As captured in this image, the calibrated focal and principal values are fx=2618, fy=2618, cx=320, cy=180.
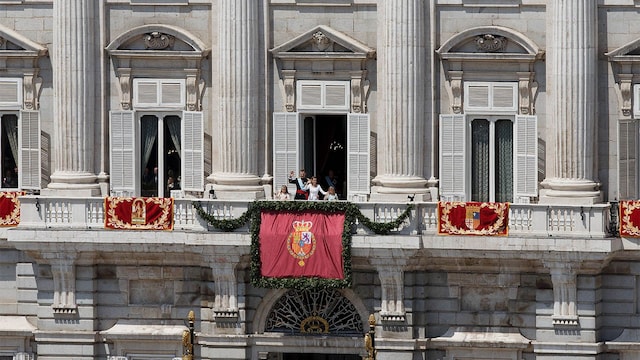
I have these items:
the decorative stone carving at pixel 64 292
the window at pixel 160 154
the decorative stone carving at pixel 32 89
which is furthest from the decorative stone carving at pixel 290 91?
the decorative stone carving at pixel 64 292

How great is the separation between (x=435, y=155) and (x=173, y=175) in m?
8.56

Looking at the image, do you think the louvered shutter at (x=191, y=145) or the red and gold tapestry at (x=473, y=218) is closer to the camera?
the red and gold tapestry at (x=473, y=218)

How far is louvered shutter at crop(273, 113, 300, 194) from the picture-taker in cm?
8381

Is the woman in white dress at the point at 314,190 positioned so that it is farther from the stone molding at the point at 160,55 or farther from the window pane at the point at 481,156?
the window pane at the point at 481,156

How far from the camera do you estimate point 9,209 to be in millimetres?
84688

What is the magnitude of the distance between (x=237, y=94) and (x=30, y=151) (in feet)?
23.8

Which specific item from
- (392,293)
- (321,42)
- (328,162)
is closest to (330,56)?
(321,42)

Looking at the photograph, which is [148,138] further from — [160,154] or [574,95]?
[574,95]

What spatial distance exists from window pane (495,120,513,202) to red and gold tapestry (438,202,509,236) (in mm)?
2028

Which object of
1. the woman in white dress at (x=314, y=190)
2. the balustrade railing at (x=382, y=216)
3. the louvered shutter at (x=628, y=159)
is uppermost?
the louvered shutter at (x=628, y=159)

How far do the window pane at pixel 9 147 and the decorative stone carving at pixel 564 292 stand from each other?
17.9 metres

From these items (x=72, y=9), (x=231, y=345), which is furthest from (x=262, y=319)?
(x=72, y=9)

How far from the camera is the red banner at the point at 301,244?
8156 cm

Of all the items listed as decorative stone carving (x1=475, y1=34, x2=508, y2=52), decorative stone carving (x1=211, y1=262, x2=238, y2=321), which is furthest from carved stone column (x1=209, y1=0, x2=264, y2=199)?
decorative stone carving (x1=475, y1=34, x2=508, y2=52)
